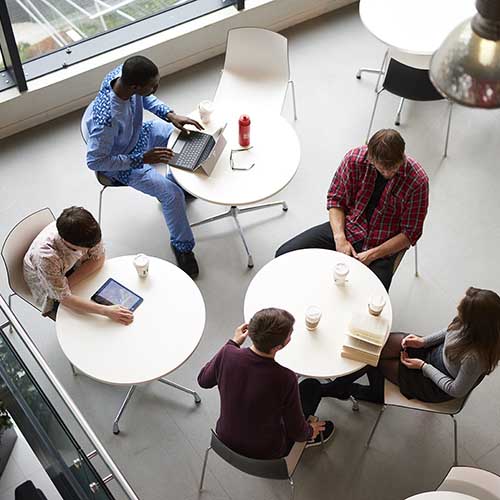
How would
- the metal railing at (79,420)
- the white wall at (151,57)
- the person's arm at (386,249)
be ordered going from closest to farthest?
the metal railing at (79,420), the person's arm at (386,249), the white wall at (151,57)

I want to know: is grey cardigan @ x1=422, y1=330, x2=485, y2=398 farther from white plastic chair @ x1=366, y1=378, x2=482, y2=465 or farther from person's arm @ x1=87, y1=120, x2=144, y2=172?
person's arm @ x1=87, y1=120, x2=144, y2=172

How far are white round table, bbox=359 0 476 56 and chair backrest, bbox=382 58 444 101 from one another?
0.55 feet

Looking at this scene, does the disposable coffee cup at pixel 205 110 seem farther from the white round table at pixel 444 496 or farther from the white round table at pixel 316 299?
the white round table at pixel 444 496

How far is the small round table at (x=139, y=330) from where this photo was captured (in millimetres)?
3557

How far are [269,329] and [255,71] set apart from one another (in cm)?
233

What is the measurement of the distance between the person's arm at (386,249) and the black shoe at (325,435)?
85 cm

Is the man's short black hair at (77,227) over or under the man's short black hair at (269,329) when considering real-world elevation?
over

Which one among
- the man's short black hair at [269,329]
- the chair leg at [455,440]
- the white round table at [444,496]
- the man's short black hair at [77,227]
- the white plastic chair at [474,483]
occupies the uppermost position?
the man's short black hair at [77,227]

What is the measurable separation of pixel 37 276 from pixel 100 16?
2.33m

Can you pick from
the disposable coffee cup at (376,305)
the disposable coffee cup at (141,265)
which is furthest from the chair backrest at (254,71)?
the disposable coffee cup at (376,305)

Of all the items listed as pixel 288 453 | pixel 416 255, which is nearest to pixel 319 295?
pixel 288 453

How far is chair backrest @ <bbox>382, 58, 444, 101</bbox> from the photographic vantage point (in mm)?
4781

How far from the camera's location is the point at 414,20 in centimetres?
491

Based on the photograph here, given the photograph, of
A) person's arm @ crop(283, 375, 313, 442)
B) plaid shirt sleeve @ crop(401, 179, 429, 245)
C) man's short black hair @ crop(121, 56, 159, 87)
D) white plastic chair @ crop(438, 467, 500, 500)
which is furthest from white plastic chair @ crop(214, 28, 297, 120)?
white plastic chair @ crop(438, 467, 500, 500)
